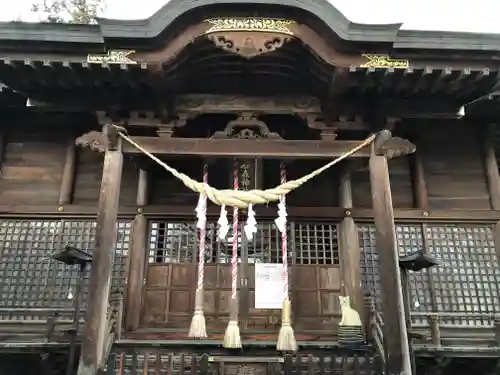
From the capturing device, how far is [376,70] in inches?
304

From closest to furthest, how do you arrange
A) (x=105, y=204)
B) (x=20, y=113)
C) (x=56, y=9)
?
(x=105, y=204) < (x=20, y=113) < (x=56, y=9)

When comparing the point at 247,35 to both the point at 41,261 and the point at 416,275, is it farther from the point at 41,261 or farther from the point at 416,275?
the point at 41,261

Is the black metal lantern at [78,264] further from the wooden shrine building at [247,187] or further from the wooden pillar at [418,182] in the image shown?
the wooden pillar at [418,182]

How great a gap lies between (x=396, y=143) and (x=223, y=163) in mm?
3348

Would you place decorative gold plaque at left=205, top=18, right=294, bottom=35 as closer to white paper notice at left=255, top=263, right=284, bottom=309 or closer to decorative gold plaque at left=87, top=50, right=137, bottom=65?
decorative gold plaque at left=87, top=50, right=137, bottom=65

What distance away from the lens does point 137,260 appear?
866 centimetres

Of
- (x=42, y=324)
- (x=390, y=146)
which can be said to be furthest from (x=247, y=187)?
(x=42, y=324)

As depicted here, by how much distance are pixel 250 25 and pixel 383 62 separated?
Answer: 2252mm

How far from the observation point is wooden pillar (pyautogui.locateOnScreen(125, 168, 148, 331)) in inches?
330

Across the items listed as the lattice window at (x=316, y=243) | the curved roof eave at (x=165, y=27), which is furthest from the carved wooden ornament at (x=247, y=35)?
the lattice window at (x=316, y=243)

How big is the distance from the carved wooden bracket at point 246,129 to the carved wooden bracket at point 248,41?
1121 mm

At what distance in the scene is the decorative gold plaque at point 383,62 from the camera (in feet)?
25.4

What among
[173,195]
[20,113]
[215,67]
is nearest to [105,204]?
[173,195]

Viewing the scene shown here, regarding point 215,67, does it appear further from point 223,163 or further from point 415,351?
point 415,351
